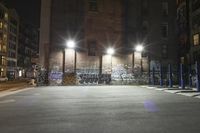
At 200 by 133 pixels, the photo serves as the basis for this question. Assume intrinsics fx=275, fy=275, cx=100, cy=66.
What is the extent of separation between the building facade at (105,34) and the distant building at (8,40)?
4545cm

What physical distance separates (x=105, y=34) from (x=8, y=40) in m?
55.1

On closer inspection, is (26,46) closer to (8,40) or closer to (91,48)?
(8,40)

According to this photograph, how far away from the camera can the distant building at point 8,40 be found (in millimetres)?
81688

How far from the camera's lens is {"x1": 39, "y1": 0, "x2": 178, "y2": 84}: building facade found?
128 feet

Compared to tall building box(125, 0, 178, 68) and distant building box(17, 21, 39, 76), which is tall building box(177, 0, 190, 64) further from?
distant building box(17, 21, 39, 76)

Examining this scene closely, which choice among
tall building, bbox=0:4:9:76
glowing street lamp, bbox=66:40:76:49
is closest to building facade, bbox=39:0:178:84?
glowing street lamp, bbox=66:40:76:49

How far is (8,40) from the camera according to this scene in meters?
87.4

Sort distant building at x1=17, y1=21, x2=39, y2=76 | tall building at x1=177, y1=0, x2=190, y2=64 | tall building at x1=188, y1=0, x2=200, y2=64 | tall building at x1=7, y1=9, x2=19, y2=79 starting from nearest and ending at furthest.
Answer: tall building at x1=188, y1=0, x2=200, y2=64, tall building at x1=177, y1=0, x2=190, y2=64, tall building at x1=7, y1=9, x2=19, y2=79, distant building at x1=17, y1=21, x2=39, y2=76

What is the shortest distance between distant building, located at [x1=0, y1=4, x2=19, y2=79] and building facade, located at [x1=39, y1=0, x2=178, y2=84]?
45454 millimetres

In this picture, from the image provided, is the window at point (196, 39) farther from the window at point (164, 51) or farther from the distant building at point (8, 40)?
the distant building at point (8, 40)

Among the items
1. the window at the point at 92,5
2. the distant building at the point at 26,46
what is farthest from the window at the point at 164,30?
the distant building at the point at 26,46

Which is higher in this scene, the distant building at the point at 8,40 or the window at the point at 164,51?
the distant building at the point at 8,40

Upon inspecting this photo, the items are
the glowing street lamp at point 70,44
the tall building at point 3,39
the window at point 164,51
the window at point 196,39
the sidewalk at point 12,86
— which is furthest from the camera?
the tall building at point 3,39

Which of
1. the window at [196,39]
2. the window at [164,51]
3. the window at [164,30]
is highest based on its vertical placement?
the window at [164,30]
